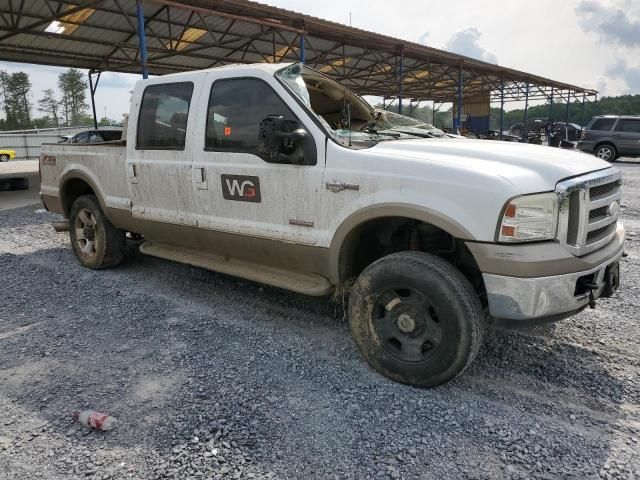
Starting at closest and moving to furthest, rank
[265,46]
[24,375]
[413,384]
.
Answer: [413,384]
[24,375]
[265,46]

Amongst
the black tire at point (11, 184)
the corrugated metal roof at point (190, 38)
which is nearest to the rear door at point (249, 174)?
the corrugated metal roof at point (190, 38)

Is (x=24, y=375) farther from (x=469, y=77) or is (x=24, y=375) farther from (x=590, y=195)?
(x=469, y=77)

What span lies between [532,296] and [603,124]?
59.8ft

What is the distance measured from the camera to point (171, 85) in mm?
4176

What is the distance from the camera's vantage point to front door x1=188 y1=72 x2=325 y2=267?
327 centimetres

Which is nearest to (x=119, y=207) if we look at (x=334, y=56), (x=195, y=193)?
(x=195, y=193)

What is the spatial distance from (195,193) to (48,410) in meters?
1.94

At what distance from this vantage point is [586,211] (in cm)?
266

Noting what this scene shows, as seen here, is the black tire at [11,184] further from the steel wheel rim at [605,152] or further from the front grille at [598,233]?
the steel wheel rim at [605,152]

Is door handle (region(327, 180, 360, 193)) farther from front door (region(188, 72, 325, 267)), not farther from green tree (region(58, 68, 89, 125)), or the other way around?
green tree (region(58, 68, 89, 125))

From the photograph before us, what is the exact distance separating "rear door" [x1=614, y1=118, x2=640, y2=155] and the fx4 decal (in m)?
17.9

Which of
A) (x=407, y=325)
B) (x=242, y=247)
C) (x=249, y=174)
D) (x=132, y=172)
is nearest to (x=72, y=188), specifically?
(x=132, y=172)

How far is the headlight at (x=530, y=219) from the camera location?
2.49m

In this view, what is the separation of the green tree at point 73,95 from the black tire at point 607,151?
8720cm
